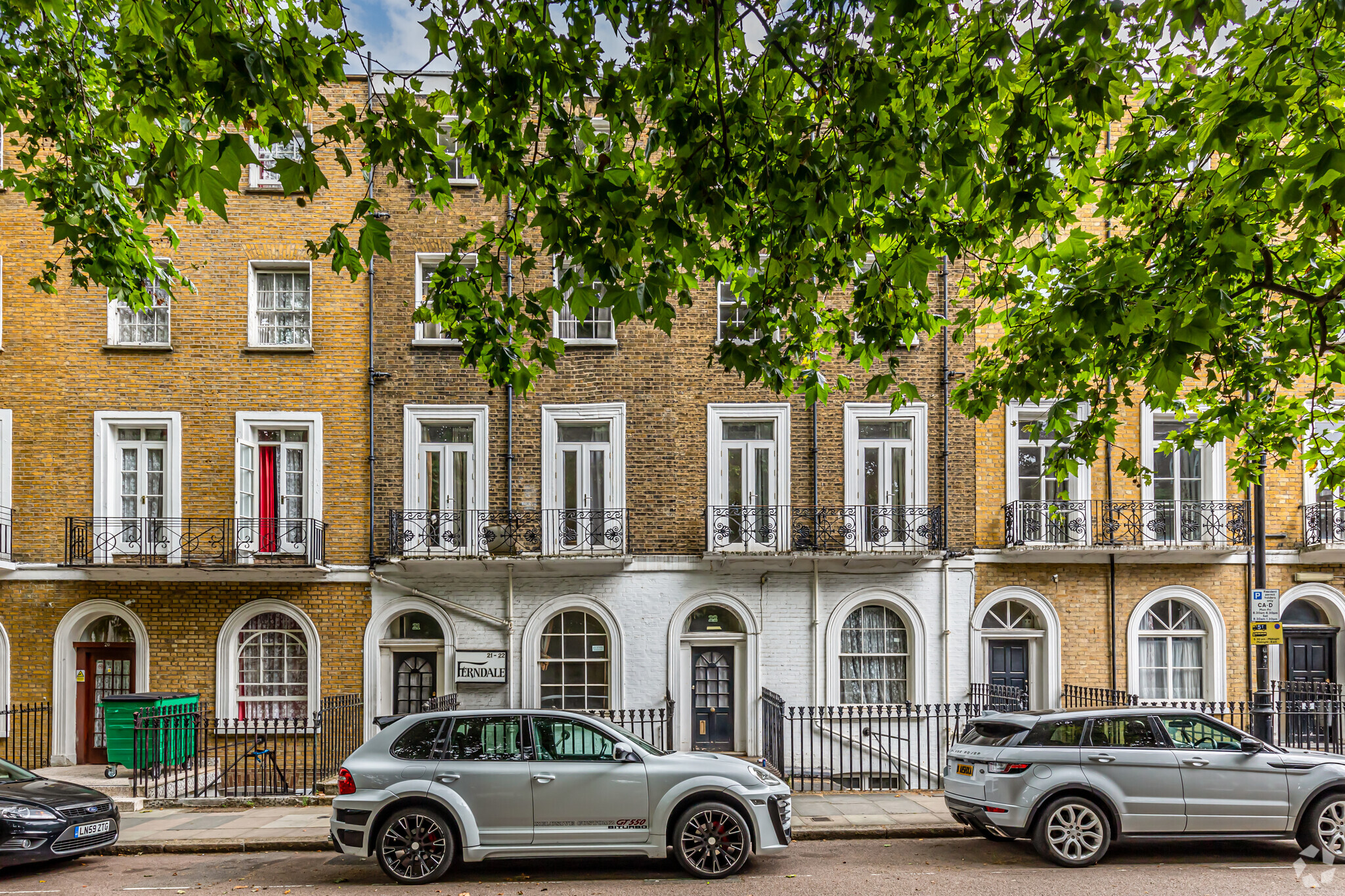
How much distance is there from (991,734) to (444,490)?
Answer: 393 inches

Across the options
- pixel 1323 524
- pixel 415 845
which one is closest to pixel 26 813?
pixel 415 845

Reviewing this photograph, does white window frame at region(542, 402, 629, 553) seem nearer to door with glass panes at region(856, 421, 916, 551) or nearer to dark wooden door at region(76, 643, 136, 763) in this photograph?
door with glass panes at region(856, 421, 916, 551)

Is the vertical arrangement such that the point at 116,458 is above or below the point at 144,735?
above

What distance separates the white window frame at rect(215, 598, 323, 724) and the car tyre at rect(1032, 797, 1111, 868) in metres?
11.5

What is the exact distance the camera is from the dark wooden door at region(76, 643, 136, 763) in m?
15.2

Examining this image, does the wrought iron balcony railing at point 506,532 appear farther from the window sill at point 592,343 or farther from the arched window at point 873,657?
the arched window at point 873,657

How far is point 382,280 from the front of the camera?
15922mm

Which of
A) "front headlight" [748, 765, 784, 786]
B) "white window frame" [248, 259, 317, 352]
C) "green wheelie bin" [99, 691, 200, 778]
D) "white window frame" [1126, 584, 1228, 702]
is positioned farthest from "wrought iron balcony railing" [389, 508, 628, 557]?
"white window frame" [1126, 584, 1228, 702]

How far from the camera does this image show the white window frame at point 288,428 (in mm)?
15508

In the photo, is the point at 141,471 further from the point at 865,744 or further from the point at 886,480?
the point at 865,744

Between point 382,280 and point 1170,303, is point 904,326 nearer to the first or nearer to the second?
point 1170,303

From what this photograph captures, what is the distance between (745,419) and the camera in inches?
632

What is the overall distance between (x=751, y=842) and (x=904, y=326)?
5311 millimetres

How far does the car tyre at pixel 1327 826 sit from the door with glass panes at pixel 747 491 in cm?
814
